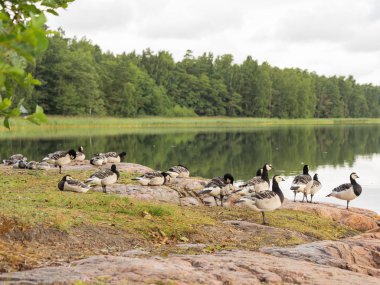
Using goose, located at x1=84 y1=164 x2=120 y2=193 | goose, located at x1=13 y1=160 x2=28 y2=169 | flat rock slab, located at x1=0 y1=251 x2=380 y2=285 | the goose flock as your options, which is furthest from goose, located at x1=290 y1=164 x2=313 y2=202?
goose, located at x1=13 y1=160 x2=28 y2=169

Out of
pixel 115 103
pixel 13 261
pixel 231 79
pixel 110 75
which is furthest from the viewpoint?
pixel 231 79

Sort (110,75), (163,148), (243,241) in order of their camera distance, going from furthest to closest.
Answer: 1. (110,75)
2. (163,148)
3. (243,241)

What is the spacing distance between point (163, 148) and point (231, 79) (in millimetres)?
116128

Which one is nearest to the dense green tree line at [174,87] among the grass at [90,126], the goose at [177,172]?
the grass at [90,126]

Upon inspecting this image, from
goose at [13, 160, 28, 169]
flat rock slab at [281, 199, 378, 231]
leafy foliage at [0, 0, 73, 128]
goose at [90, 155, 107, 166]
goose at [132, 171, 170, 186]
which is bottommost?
flat rock slab at [281, 199, 378, 231]

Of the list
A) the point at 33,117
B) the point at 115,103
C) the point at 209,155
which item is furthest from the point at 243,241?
the point at 115,103

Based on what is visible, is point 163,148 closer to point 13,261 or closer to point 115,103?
point 13,261

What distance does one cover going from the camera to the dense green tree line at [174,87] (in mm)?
104625

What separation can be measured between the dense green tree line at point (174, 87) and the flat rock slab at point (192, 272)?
282 ft

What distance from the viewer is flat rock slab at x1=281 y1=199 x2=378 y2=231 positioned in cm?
1705

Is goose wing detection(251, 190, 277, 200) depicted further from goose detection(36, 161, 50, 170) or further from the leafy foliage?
goose detection(36, 161, 50, 170)

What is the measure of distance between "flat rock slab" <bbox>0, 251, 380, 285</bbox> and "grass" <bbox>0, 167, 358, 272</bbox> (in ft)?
3.86

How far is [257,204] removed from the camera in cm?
1412

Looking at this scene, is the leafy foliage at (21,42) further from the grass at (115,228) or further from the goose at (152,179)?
the goose at (152,179)
